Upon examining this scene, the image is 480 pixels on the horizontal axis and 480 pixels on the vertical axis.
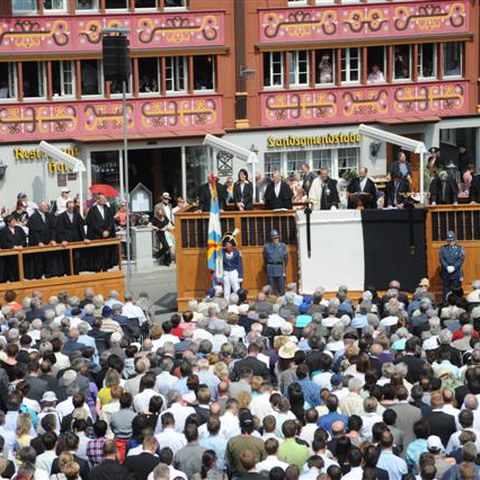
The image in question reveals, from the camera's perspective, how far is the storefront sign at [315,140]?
43000 mm

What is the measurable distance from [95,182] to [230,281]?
12659mm

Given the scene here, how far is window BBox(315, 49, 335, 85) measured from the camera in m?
43.5

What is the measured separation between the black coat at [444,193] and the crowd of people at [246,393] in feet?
18.9

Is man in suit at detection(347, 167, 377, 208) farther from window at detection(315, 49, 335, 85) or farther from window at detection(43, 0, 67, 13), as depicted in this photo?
window at detection(43, 0, 67, 13)

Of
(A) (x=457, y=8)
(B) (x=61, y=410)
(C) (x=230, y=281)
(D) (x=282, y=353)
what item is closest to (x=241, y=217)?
(C) (x=230, y=281)

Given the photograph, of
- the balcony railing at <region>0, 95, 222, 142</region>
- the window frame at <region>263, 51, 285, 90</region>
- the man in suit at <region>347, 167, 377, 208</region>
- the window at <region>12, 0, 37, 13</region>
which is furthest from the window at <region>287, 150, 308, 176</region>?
the man in suit at <region>347, 167, 377, 208</region>

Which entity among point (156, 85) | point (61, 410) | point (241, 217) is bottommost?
point (61, 410)

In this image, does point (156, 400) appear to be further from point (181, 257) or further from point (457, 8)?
point (457, 8)

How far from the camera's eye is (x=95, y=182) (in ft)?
138

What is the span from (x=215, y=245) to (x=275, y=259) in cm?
127

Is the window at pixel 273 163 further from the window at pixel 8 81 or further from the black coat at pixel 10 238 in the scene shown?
the black coat at pixel 10 238

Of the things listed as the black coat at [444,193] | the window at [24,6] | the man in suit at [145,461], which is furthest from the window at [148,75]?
the man in suit at [145,461]

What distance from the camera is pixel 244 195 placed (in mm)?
31953

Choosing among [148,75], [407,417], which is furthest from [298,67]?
[407,417]
